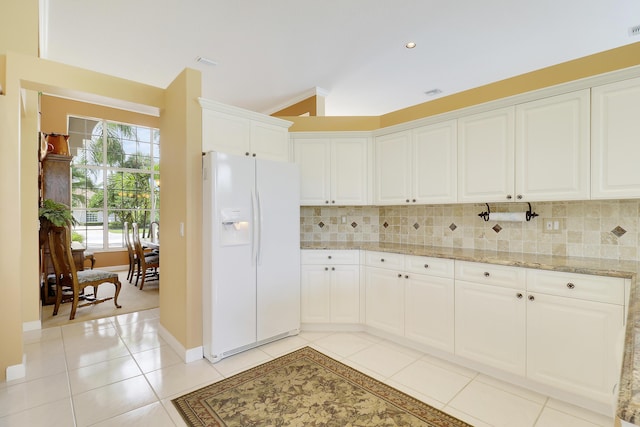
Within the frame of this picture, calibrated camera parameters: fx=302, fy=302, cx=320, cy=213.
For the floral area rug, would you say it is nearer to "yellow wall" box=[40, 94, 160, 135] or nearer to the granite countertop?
the granite countertop

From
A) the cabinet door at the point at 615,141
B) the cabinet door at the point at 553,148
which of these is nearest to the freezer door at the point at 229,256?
the cabinet door at the point at 553,148

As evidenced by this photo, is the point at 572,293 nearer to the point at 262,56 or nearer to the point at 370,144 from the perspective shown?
the point at 370,144

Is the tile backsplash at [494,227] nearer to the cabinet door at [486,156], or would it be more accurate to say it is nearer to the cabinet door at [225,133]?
the cabinet door at [486,156]

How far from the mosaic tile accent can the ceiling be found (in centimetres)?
218

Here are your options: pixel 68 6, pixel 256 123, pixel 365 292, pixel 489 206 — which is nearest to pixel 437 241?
pixel 489 206

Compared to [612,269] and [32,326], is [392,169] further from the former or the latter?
[32,326]

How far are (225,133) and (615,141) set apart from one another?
312 centimetres

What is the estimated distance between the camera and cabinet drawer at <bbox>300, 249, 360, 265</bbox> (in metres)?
3.32

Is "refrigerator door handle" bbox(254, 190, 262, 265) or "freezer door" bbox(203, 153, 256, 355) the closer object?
"freezer door" bbox(203, 153, 256, 355)

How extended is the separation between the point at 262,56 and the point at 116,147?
16.4 feet

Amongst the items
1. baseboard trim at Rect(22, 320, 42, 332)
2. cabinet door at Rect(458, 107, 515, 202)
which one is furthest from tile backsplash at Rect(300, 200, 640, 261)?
baseboard trim at Rect(22, 320, 42, 332)

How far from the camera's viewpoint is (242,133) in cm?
304

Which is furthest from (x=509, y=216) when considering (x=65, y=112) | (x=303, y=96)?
(x=65, y=112)

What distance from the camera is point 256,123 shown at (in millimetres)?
3156
